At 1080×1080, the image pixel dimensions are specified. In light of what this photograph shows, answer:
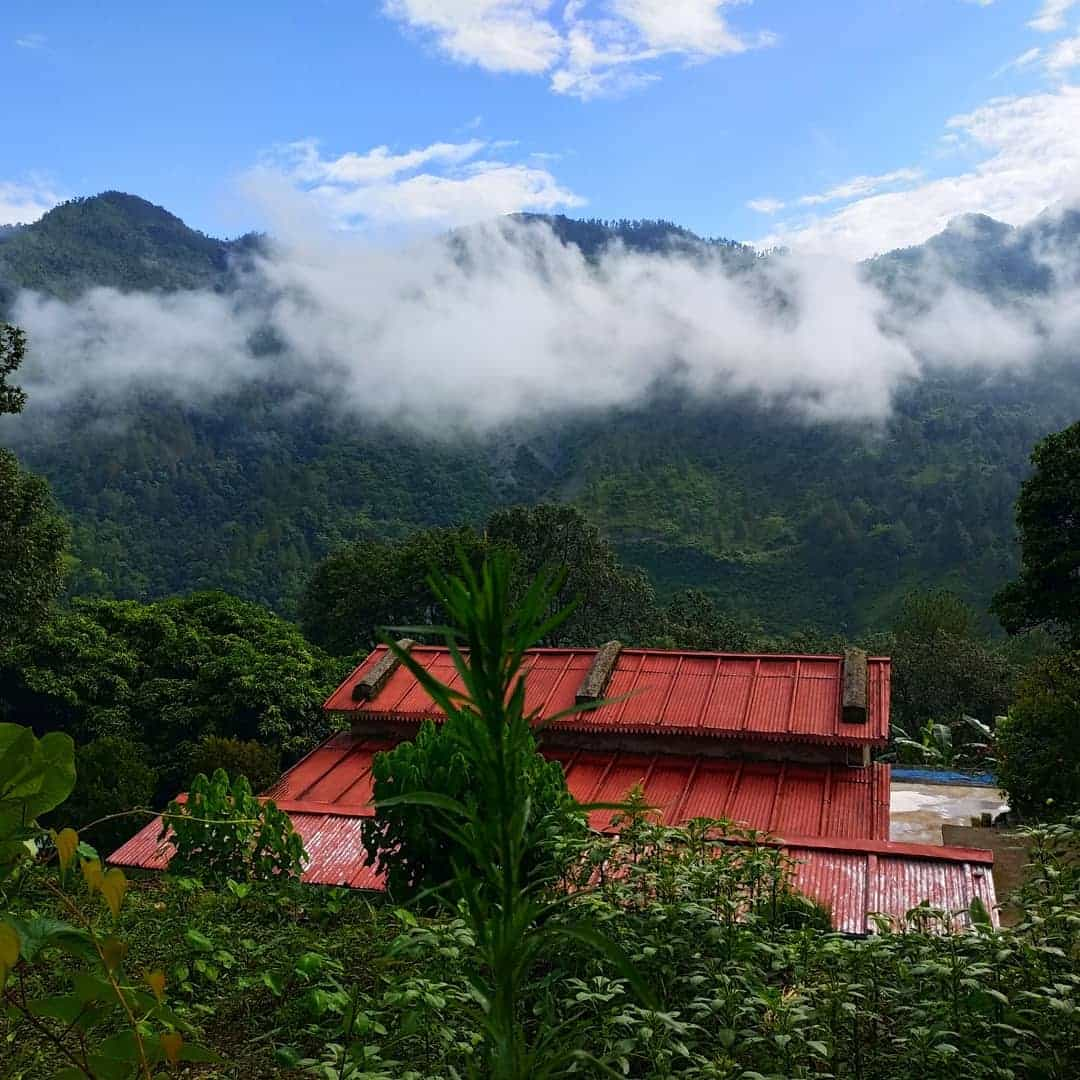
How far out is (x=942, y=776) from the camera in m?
17.5

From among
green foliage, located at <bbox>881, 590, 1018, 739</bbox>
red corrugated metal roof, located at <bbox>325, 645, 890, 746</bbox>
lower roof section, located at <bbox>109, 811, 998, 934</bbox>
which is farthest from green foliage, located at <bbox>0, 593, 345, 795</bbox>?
green foliage, located at <bbox>881, 590, 1018, 739</bbox>

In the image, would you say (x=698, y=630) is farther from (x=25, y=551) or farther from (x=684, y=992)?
(x=684, y=992)

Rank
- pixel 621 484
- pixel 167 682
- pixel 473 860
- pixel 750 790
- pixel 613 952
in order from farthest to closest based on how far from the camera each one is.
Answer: pixel 621 484 < pixel 167 682 < pixel 750 790 < pixel 473 860 < pixel 613 952

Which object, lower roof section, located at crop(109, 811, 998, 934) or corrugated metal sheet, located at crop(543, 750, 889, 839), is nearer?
lower roof section, located at crop(109, 811, 998, 934)

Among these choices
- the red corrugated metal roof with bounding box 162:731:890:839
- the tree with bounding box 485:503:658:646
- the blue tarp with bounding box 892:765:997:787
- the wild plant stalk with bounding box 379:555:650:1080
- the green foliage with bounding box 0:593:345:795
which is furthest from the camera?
the tree with bounding box 485:503:658:646

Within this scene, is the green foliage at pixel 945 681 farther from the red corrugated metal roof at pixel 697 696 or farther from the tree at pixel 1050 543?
the red corrugated metal roof at pixel 697 696

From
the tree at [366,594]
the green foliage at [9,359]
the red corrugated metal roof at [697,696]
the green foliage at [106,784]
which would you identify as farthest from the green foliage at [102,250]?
the red corrugated metal roof at [697,696]

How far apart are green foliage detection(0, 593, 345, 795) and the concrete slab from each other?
12478 millimetres

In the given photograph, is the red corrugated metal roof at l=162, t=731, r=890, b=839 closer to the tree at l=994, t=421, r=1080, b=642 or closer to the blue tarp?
the blue tarp

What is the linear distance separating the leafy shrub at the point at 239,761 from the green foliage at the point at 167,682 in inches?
124

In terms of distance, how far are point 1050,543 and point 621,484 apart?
9065 centimetres

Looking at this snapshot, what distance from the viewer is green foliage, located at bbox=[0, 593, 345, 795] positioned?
767 inches

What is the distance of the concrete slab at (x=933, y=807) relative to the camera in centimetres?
1312

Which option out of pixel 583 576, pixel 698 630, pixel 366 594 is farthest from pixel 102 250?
pixel 698 630
